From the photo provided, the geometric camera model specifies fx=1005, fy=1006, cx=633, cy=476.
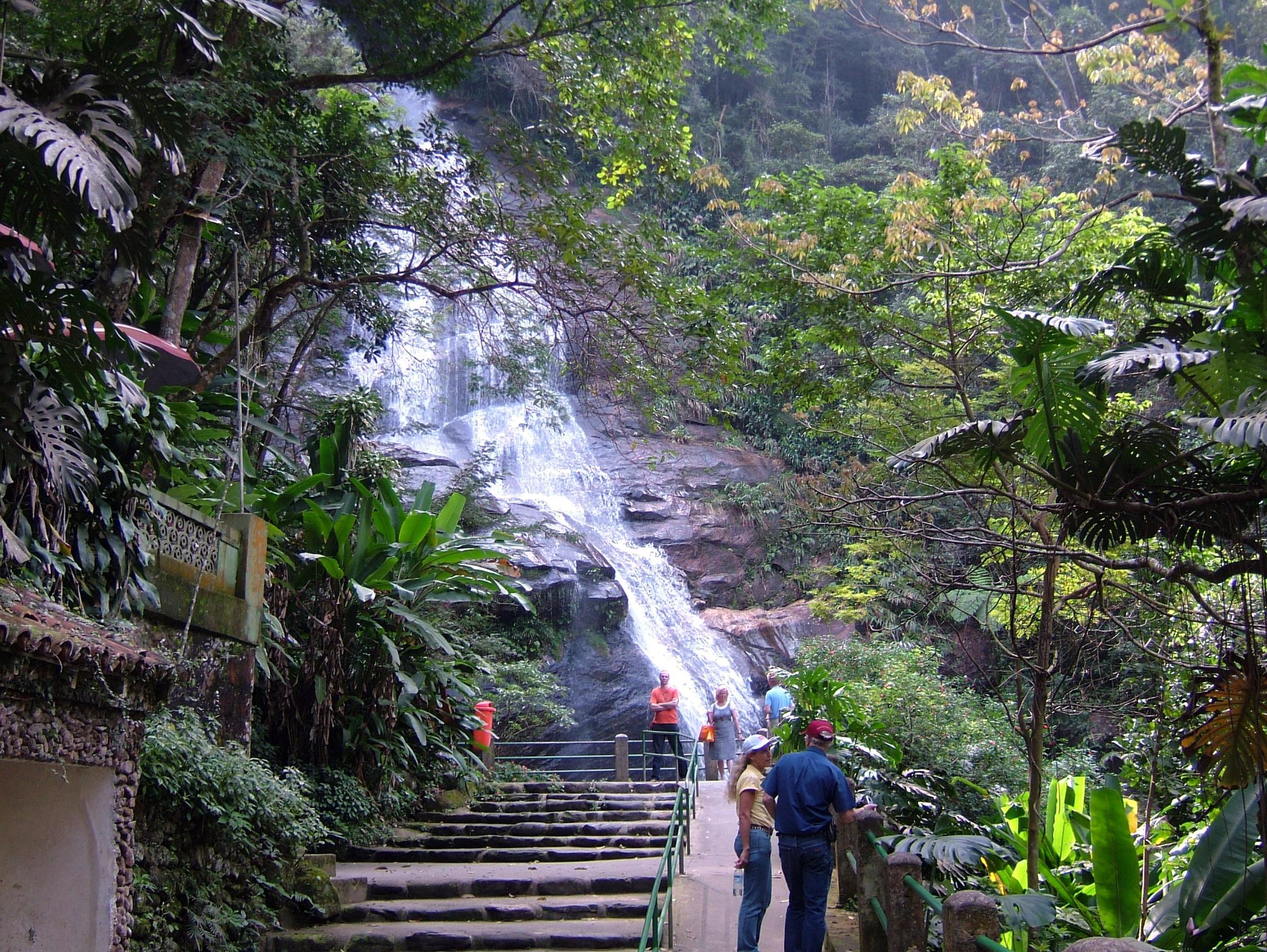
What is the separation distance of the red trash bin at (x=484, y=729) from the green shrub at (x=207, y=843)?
5195 mm

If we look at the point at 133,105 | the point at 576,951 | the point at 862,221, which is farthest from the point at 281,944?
the point at 862,221

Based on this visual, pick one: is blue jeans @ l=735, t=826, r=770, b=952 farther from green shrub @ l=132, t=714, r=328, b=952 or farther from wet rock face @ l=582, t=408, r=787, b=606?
wet rock face @ l=582, t=408, r=787, b=606

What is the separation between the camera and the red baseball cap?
20.1 ft

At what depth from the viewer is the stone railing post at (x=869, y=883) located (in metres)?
5.45

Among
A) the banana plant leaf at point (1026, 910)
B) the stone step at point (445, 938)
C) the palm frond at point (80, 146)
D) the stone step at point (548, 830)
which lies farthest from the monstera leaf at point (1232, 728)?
the stone step at point (548, 830)

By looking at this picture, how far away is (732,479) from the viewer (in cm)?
2623

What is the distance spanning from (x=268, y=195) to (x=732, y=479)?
17712 mm

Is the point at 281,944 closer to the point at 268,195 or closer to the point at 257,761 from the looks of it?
the point at 257,761

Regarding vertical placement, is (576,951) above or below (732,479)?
below

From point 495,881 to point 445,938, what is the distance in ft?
3.71

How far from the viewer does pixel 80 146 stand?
388 centimetres

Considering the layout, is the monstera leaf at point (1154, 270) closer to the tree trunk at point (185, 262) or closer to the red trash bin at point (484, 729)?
the tree trunk at point (185, 262)

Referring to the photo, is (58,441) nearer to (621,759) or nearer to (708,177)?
(708,177)

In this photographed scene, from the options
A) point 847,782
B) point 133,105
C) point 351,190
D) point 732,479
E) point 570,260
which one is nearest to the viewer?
point 133,105
